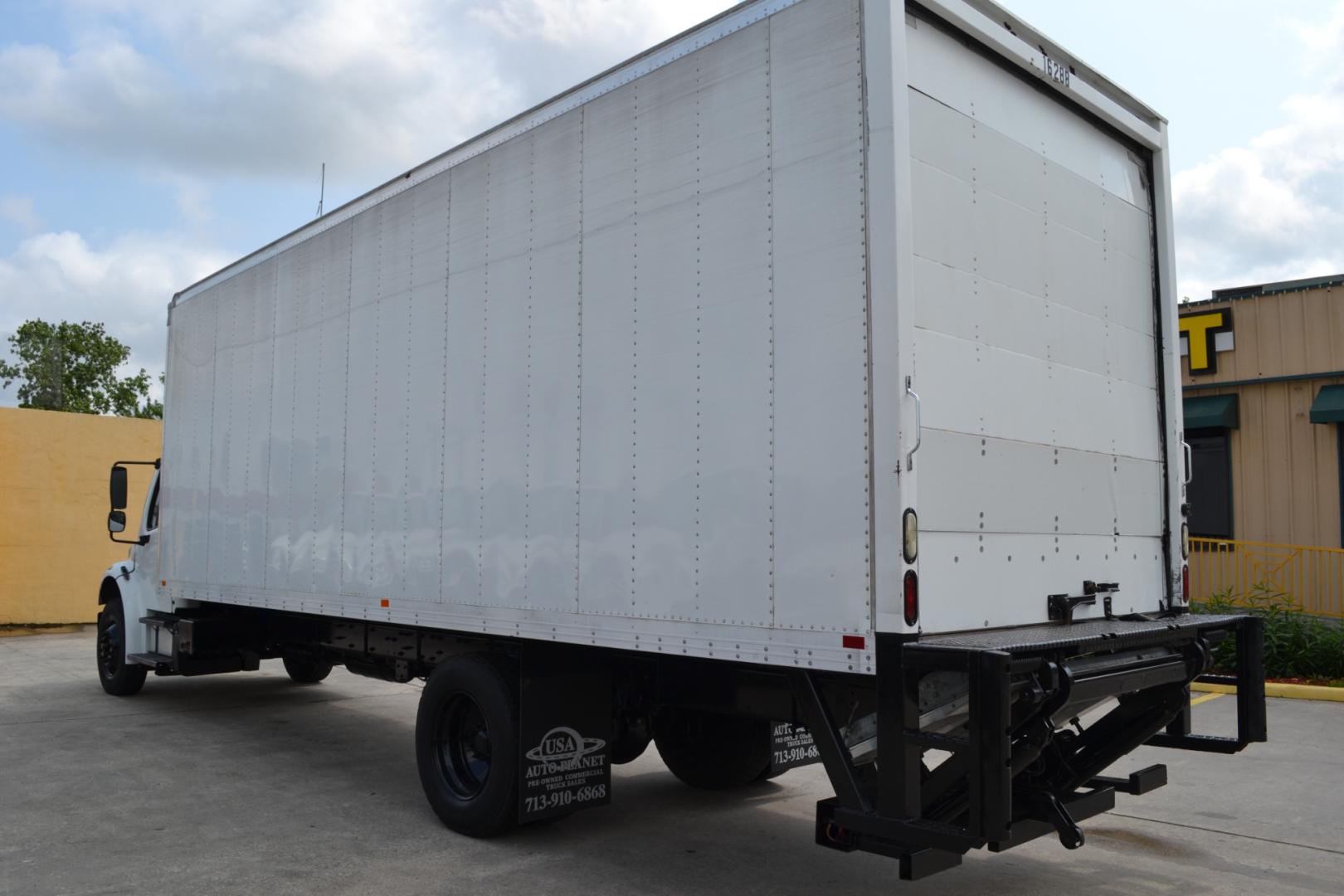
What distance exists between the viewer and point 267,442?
27.2 ft

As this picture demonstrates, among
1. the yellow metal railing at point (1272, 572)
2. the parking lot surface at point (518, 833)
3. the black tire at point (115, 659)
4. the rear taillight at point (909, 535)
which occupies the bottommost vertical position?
the parking lot surface at point (518, 833)

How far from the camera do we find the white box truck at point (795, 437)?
412 centimetres

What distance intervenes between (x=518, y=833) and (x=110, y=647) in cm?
718

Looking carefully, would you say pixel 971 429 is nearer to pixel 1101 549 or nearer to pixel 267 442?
pixel 1101 549

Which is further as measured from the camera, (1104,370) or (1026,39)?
(1104,370)

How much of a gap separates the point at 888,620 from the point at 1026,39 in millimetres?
2975

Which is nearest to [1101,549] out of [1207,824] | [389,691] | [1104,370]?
[1104,370]

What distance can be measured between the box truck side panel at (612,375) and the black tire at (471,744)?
0.36 metres

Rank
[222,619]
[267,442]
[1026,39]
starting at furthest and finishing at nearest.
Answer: [222,619], [267,442], [1026,39]

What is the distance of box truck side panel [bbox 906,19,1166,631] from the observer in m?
4.35

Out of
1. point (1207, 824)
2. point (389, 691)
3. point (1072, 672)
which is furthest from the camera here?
point (389, 691)

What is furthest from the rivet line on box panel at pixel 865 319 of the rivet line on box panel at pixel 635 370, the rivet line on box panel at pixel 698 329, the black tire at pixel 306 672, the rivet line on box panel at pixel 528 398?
the black tire at pixel 306 672

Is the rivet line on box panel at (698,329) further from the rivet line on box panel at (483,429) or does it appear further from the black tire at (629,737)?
the black tire at (629,737)

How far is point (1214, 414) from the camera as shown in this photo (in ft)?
47.1
